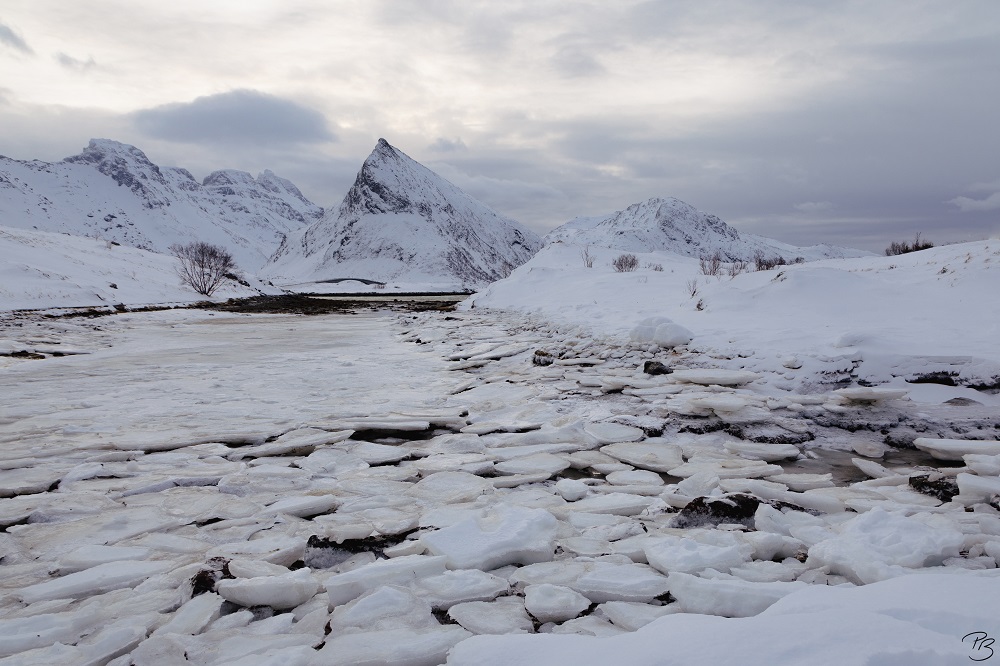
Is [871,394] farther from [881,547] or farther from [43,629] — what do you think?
[43,629]

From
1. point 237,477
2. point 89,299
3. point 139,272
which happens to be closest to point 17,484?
point 237,477

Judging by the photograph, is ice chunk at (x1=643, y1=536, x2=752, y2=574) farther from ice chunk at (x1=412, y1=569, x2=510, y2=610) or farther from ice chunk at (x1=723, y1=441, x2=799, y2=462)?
ice chunk at (x1=723, y1=441, x2=799, y2=462)

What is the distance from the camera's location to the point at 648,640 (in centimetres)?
138

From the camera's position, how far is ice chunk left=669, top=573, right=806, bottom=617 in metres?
1.63

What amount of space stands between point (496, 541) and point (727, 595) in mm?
847

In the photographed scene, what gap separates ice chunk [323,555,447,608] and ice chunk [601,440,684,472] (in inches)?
64.4

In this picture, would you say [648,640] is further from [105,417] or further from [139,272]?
[139,272]

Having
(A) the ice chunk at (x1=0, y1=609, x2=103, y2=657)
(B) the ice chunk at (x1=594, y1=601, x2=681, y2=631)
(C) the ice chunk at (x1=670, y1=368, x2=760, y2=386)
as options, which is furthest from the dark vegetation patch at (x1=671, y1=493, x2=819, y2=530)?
(C) the ice chunk at (x1=670, y1=368, x2=760, y2=386)

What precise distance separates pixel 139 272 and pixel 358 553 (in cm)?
3573

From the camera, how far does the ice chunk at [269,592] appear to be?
5.91 ft

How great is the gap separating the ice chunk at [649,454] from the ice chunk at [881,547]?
1.18 m

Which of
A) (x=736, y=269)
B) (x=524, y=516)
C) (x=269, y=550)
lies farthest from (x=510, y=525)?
(x=736, y=269)

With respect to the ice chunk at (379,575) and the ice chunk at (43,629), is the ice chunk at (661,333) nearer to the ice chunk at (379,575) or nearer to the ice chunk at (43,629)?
the ice chunk at (379,575)

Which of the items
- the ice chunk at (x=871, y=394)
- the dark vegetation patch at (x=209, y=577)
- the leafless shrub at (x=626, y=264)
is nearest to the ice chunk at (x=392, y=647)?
the dark vegetation patch at (x=209, y=577)
